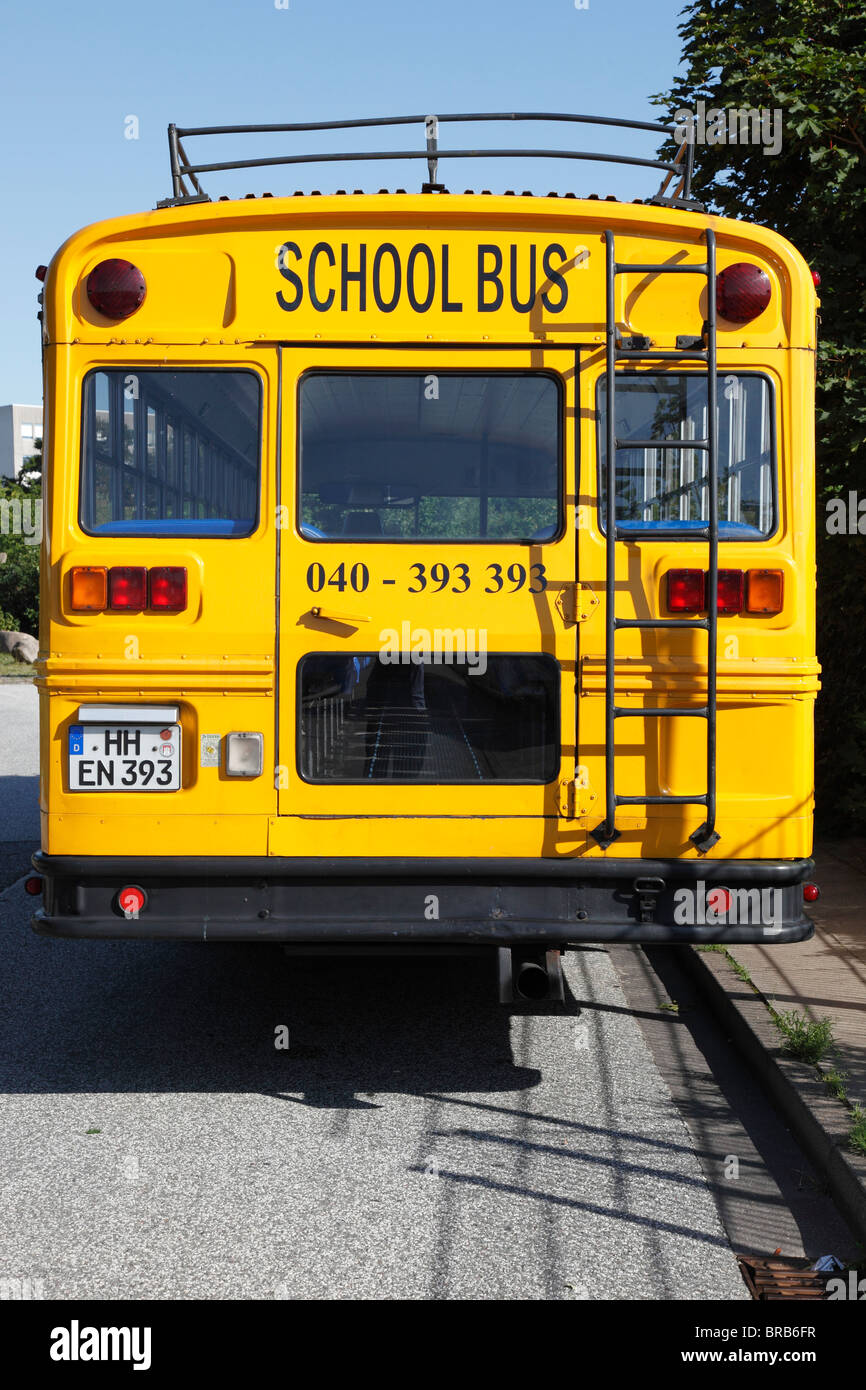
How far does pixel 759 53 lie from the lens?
855 centimetres

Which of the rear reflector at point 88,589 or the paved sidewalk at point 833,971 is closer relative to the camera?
the rear reflector at point 88,589

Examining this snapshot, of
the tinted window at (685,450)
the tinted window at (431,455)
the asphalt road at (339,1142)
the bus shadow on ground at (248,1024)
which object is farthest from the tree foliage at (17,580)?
the tinted window at (685,450)

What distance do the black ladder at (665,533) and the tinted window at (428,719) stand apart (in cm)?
26

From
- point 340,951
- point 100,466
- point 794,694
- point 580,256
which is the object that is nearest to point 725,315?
point 580,256

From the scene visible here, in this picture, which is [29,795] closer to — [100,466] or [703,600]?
[100,466]

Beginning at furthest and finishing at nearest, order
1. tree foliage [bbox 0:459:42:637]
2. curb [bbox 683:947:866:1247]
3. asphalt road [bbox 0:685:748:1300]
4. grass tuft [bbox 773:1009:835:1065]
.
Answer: tree foliage [bbox 0:459:42:637], grass tuft [bbox 773:1009:835:1065], curb [bbox 683:947:866:1247], asphalt road [bbox 0:685:748:1300]

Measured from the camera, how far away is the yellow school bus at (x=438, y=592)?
4.86 meters

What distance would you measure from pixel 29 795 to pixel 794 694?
34.2 feet

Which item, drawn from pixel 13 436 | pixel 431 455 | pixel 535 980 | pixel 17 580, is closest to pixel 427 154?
pixel 431 455

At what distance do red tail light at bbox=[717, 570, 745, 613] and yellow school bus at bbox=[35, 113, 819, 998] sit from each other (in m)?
0.01

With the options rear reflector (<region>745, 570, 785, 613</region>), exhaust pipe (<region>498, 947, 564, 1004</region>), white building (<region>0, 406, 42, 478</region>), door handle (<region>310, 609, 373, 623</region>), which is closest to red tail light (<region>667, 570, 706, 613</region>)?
rear reflector (<region>745, 570, 785, 613</region>)

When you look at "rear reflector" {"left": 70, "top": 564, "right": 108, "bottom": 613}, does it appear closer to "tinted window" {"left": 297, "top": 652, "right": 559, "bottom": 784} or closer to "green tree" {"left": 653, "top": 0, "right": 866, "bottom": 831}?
"tinted window" {"left": 297, "top": 652, "right": 559, "bottom": 784}

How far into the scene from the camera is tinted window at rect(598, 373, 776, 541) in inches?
194

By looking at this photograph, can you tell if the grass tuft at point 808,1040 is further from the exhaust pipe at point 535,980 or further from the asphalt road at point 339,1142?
the exhaust pipe at point 535,980
